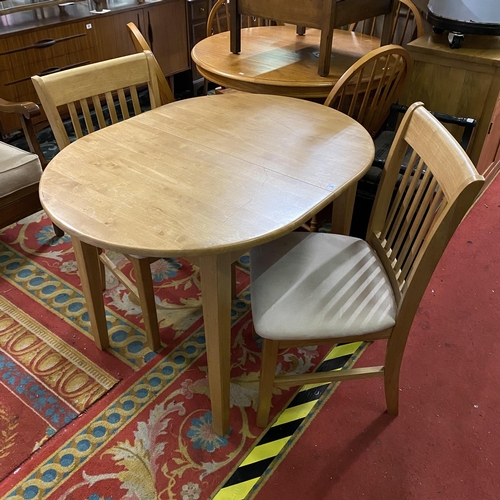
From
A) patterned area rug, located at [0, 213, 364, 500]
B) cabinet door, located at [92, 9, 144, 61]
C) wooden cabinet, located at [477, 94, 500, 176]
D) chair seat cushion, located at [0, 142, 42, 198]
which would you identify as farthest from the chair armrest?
wooden cabinet, located at [477, 94, 500, 176]

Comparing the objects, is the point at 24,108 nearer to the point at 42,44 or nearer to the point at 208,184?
the point at 42,44

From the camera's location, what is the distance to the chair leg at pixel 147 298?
4.96ft

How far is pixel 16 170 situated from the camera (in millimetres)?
1942

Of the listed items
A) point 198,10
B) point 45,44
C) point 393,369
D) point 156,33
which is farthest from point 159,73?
point 198,10

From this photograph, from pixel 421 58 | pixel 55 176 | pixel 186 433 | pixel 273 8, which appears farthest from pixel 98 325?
pixel 421 58

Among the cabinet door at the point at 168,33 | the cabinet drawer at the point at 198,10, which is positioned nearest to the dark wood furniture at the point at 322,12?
the cabinet door at the point at 168,33

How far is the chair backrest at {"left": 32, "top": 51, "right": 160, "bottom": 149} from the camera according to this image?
145 centimetres

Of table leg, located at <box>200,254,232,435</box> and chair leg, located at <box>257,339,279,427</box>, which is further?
chair leg, located at <box>257,339,279,427</box>

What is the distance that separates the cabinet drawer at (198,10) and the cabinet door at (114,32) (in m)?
0.46

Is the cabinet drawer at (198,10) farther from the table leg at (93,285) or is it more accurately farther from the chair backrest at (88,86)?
the table leg at (93,285)

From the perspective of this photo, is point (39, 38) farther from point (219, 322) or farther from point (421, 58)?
point (219, 322)

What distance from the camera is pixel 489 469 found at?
1.38 meters

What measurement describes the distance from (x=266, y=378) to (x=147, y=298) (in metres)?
0.51

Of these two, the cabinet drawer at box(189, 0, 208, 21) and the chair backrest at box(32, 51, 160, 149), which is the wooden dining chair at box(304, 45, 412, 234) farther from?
the cabinet drawer at box(189, 0, 208, 21)
